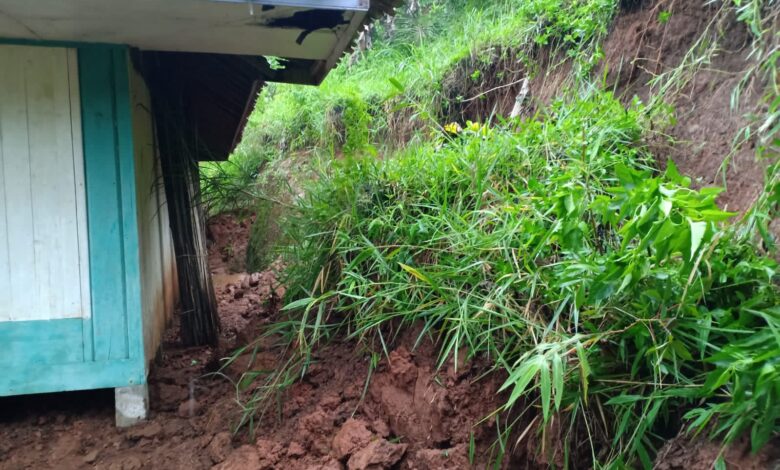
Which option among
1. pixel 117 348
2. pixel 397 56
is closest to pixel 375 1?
pixel 117 348

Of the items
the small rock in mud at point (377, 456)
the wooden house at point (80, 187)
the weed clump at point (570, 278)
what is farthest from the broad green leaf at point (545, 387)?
the wooden house at point (80, 187)

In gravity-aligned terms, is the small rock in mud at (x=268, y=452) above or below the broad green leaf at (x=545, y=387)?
below

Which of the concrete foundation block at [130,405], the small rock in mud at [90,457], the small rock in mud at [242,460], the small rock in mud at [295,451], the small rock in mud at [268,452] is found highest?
the small rock in mud at [295,451]

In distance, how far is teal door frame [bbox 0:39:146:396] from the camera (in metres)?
2.91

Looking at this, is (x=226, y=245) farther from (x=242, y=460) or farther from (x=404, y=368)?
(x=404, y=368)

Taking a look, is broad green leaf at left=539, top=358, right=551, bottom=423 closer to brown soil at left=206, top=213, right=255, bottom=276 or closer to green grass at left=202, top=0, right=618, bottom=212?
green grass at left=202, top=0, right=618, bottom=212

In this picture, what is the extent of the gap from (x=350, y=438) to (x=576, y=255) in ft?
4.18

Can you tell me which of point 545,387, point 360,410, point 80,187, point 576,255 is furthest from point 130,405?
point 576,255

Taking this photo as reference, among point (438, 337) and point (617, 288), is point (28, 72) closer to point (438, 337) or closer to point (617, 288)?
point (438, 337)

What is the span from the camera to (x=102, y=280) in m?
2.98

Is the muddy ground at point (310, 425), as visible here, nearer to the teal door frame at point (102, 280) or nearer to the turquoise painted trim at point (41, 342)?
the teal door frame at point (102, 280)

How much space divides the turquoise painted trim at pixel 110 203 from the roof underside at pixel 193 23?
0.21m

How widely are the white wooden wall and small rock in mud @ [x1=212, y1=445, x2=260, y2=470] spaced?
1.23 metres

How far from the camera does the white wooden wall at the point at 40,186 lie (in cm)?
286
